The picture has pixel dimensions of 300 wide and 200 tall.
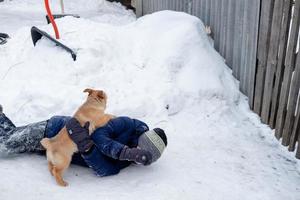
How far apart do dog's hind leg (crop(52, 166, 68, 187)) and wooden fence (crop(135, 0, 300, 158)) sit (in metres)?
2.14

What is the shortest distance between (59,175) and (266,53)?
246cm

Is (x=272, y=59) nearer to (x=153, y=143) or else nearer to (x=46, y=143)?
(x=153, y=143)

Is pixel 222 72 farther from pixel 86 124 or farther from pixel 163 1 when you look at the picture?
pixel 163 1

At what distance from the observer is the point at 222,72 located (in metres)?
5.47

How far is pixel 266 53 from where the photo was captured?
471cm

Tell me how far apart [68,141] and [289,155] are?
2080 millimetres

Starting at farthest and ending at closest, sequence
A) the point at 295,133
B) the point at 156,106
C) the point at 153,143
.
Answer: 1. the point at 156,106
2. the point at 295,133
3. the point at 153,143

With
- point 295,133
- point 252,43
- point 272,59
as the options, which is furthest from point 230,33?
point 295,133

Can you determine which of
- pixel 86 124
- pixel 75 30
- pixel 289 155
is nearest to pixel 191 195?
pixel 86 124

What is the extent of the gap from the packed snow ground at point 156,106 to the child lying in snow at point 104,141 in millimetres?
122

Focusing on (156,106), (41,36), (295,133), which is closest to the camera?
(295,133)

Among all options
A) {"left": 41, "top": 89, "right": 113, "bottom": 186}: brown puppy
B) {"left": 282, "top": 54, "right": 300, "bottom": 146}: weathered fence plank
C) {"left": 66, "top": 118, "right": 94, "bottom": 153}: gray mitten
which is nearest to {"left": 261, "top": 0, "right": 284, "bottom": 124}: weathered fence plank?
{"left": 282, "top": 54, "right": 300, "bottom": 146}: weathered fence plank

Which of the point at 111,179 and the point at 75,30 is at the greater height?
the point at 75,30

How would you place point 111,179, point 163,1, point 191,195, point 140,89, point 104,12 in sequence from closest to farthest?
1. point 191,195
2. point 111,179
3. point 140,89
4. point 163,1
5. point 104,12
